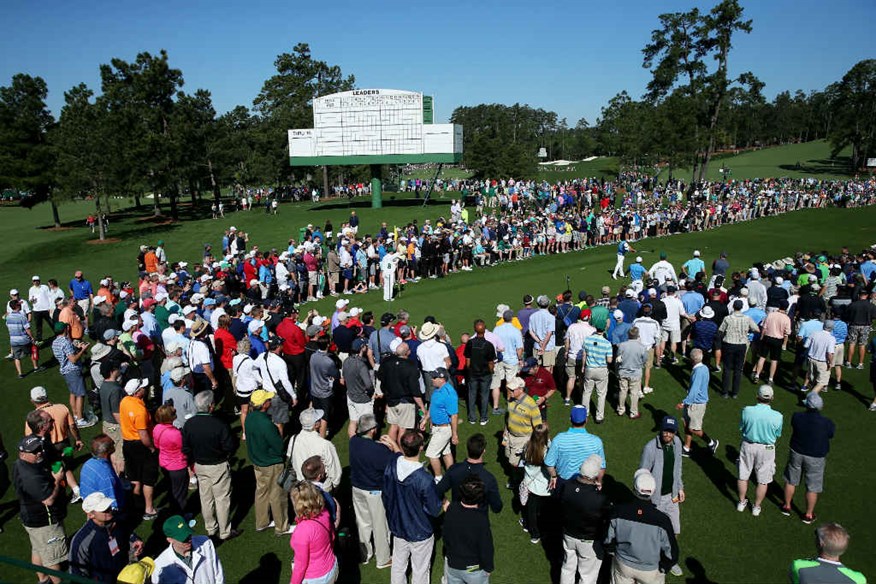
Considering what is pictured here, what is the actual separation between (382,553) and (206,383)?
494cm

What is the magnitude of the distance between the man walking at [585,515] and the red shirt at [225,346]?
22.5ft

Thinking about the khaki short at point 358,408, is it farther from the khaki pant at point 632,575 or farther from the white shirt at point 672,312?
the white shirt at point 672,312

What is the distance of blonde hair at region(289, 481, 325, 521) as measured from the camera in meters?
4.50

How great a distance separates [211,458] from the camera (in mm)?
6352

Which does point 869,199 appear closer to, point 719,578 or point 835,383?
point 835,383

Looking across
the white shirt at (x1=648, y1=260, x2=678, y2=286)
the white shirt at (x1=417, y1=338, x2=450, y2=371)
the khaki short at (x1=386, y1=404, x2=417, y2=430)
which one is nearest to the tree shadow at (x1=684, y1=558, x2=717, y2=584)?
the khaki short at (x1=386, y1=404, x2=417, y2=430)

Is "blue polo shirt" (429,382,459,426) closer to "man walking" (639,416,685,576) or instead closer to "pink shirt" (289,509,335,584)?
"man walking" (639,416,685,576)

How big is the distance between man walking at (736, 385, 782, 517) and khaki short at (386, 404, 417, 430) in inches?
177

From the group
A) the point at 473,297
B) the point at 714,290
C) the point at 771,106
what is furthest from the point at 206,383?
the point at 771,106

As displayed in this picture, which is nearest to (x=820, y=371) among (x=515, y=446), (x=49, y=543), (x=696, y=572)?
(x=696, y=572)

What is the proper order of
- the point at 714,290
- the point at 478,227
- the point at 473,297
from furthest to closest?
the point at 478,227, the point at 473,297, the point at 714,290

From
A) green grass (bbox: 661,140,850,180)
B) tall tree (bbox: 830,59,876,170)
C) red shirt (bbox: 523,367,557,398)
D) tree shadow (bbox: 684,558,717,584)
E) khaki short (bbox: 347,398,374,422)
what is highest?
tall tree (bbox: 830,59,876,170)

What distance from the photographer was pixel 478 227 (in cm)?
2291

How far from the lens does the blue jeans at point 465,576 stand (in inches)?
186
